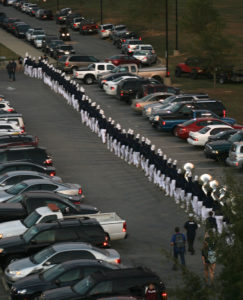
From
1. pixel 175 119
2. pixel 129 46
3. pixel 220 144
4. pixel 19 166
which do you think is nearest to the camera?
pixel 19 166

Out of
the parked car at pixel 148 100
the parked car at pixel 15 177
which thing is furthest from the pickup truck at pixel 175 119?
the parked car at pixel 15 177

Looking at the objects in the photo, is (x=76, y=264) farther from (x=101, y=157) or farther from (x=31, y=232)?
(x=101, y=157)

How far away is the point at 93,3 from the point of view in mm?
104500

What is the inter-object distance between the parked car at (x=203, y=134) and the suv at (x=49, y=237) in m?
14.7

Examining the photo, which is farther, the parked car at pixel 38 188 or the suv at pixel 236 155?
the suv at pixel 236 155

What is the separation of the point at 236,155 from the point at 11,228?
1129 centimetres

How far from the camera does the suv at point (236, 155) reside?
105ft

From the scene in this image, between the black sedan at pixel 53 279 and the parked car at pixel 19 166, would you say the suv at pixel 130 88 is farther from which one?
the black sedan at pixel 53 279

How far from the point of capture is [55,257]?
20.3 meters

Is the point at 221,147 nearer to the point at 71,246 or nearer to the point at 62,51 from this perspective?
the point at 71,246

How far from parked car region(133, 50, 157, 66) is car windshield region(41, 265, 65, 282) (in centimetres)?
4631

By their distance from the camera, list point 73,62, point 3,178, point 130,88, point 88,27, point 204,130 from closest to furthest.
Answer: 1. point 3,178
2. point 204,130
3. point 130,88
4. point 73,62
5. point 88,27

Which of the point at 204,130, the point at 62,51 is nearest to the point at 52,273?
the point at 204,130

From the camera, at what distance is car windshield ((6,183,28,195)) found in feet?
89.9
